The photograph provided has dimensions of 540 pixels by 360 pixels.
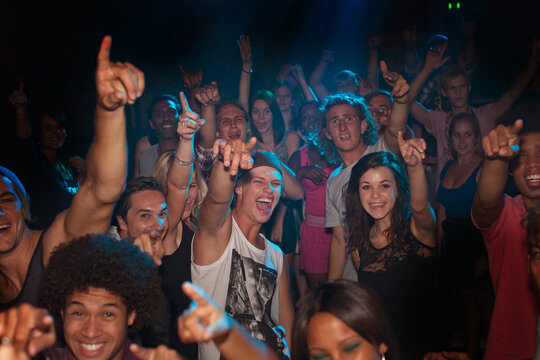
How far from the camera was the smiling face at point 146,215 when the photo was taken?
265 centimetres

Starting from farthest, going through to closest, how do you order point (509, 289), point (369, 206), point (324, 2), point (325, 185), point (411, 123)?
point (324, 2) < point (411, 123) < point (325, 185) < point (369, 206) < point (509, 289)

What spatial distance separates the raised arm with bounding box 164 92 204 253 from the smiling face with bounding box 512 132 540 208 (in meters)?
1.95

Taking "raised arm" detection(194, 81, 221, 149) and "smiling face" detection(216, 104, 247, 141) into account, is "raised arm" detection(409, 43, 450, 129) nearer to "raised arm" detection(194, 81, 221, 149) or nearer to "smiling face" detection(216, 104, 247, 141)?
"smiling face" detection(216, 104, 247, 141)

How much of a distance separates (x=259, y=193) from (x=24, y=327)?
5.80 feet

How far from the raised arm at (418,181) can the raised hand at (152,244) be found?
153 centimetres

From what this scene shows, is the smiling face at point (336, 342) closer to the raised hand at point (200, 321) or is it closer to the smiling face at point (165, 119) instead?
the raised hand at point (200, 321)

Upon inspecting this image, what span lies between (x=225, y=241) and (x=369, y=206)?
1.08 meters

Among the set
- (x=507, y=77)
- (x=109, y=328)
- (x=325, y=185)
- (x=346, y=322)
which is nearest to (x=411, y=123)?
(x=507, y=77)

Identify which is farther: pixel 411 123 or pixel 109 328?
pixel 411 123

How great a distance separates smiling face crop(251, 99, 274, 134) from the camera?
16.0 ft

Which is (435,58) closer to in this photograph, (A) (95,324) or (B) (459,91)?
(B) (459,91)

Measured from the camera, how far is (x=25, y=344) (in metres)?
1.25

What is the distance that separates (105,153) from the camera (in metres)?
1.78

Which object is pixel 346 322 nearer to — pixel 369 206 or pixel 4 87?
pixel 369 206
